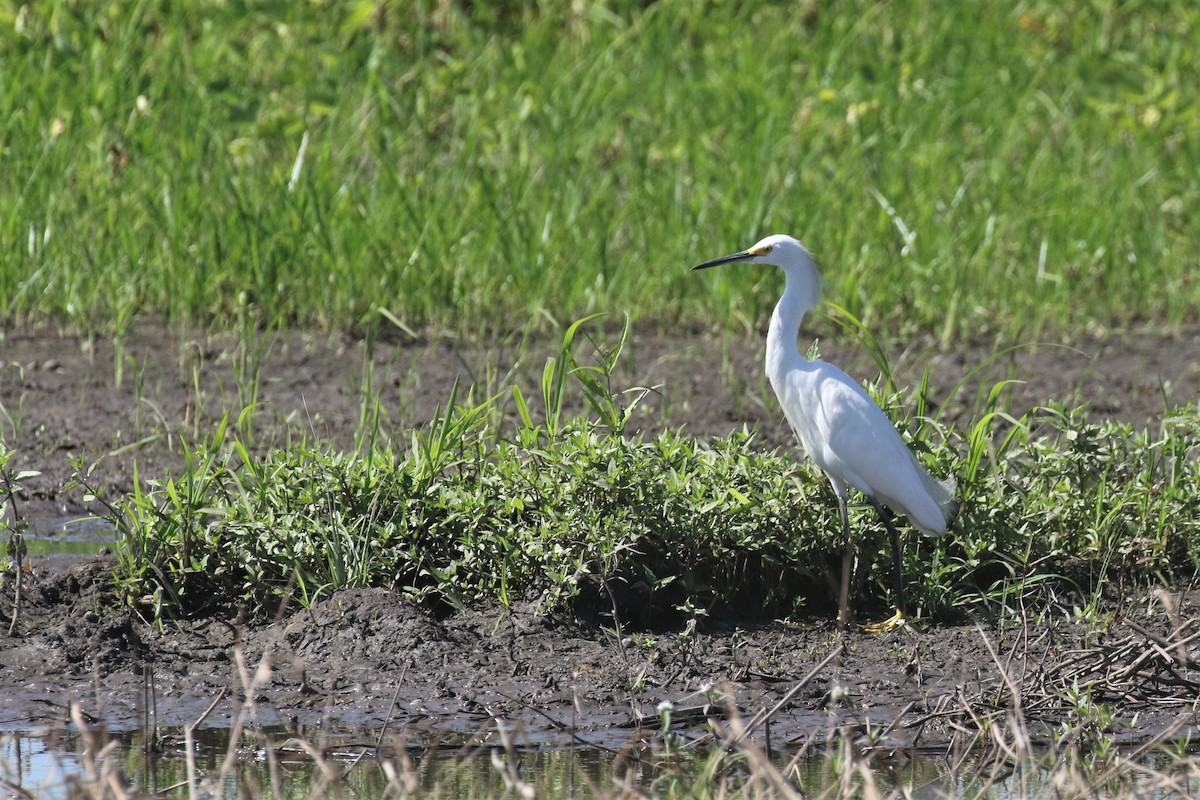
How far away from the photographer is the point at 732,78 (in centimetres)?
898

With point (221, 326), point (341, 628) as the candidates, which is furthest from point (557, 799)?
point (221, 326)

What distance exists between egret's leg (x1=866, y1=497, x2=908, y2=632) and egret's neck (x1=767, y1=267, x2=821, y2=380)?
487 millimetres

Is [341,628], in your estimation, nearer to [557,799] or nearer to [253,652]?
[253,652]

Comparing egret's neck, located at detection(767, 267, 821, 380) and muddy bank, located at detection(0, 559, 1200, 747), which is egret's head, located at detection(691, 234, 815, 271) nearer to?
egret's neck, located at detection(767, 267, 821, 380)

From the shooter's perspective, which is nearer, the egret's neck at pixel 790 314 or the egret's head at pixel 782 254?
the egret's neck at pixel 790 314

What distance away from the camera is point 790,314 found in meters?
4.63

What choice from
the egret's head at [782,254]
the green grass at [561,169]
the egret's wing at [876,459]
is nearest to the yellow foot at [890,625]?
Answer: the egret's wing at [876,459]

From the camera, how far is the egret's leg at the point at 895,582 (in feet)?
14.0

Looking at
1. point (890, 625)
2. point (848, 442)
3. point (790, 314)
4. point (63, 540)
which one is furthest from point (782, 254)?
point (63, 540)

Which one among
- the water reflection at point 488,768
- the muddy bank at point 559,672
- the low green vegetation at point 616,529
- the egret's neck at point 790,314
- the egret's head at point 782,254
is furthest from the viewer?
the egret's head at point 782,254

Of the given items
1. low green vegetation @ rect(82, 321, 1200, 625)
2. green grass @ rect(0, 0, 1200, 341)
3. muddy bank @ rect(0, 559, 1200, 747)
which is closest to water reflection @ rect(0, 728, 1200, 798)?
muddy bank @ rect(0, 559, 1200, 747)

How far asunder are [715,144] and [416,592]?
478 cm

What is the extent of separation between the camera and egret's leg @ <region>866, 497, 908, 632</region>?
14.0 ft

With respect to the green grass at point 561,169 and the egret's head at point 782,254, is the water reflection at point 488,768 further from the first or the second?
the green grass at point 561,169
